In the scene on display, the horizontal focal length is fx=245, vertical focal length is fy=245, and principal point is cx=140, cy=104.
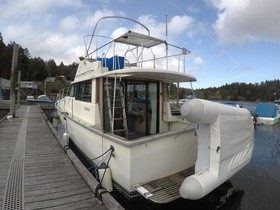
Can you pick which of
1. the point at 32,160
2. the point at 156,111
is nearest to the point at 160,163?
the point at 156,111

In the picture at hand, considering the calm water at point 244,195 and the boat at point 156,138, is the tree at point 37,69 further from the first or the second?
the calm water at point 244,195

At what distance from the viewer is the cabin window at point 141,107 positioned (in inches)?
263

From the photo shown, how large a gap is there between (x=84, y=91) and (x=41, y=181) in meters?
3.29

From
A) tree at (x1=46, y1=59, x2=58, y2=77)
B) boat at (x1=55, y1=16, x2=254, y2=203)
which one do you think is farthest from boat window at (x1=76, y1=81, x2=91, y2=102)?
tree at (x1=46, y1=59, x2=58, y2=77)

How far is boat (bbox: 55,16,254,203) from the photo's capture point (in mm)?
4387

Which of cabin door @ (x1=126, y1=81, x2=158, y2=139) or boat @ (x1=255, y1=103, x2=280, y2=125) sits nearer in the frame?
cabin door @ (x1=126, y1=81, x2=158, y2=139)

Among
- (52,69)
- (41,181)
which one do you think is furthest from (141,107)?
(52,69)

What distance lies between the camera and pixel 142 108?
22.4ft

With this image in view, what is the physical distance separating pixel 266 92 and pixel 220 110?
273 feet

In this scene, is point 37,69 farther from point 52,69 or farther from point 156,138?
point 156,138

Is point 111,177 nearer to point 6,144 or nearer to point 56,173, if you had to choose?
point 56,173

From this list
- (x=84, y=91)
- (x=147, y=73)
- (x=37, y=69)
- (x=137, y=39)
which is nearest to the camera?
(x=147, y=73)

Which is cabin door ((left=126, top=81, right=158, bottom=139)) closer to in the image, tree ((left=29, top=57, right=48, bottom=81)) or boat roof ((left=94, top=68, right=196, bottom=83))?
boat roof ((left=94, top=68, right=196, bottom=83))

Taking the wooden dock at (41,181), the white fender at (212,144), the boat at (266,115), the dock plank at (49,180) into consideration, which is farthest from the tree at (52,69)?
the white fender at (212,144)
